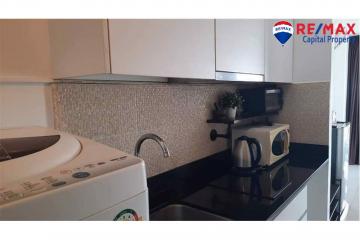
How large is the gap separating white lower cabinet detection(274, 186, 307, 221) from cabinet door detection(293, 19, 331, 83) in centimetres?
87

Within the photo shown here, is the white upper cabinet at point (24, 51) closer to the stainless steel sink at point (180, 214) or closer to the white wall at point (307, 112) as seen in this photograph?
the stainless steel sink at point (180, 214)

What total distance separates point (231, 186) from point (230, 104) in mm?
Answer: 552

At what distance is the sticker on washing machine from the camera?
0.46 m

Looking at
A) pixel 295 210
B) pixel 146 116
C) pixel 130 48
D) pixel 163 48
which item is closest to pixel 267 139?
pixel 295 210

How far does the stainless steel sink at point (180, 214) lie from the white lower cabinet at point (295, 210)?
30cm

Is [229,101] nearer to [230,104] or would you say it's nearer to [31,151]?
[230,104]

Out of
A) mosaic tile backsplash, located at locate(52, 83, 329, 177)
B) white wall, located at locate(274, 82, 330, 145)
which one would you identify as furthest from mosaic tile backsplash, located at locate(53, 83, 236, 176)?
white wall, located at locate(274, 82, 330, 145)

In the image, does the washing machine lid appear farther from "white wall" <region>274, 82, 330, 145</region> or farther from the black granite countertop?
"white wall" <region>274, 82, 330, 145</region>

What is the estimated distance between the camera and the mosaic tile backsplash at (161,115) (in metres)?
0.99

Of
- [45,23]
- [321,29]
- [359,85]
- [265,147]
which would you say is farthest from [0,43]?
[359,85]

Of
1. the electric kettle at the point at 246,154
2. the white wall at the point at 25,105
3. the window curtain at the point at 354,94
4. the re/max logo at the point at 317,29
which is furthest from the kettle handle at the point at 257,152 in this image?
the window curtain at the point at 354,94

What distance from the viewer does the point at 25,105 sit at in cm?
86

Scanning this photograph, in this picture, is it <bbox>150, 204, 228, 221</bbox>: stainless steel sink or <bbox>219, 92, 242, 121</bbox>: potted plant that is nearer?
<bbox>150, 204, 228, 221</bbox>: stainless steel sink

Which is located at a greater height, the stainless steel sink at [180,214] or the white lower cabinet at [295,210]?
the stainless steel sink at [180,214]
